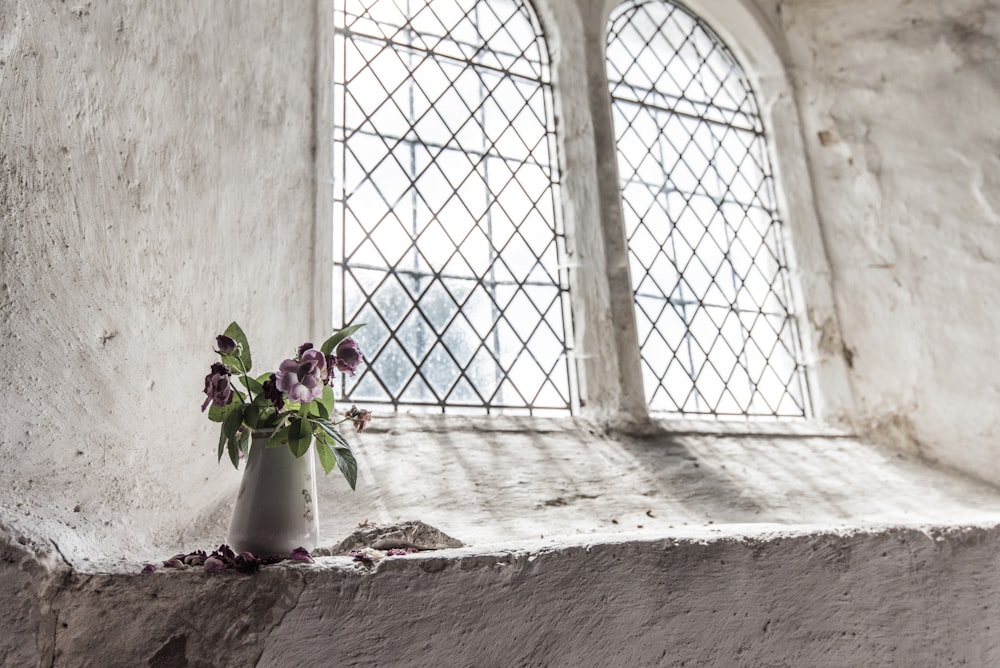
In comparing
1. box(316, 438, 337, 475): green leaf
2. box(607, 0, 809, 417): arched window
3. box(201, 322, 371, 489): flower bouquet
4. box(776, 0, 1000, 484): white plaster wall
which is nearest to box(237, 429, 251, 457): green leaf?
box(201, 322, 371, 489): flower bouquet

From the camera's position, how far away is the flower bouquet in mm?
1197

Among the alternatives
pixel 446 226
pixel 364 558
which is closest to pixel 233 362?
pixel 364 558

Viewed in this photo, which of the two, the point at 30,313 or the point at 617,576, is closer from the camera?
the point at 30,313

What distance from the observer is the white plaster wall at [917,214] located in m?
2.54

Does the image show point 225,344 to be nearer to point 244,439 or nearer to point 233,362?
point 233,362

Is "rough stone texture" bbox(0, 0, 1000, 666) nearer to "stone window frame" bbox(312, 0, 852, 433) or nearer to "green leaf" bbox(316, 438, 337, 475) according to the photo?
"stone window frame" bbox(312, 0, 852, 433)

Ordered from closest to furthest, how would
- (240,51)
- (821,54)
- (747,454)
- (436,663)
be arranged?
(436,663)
(240,51)
(747,454)
(821,54)

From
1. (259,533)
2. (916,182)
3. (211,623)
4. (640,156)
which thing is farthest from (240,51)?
(916,182)

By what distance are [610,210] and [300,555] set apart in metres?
1.72

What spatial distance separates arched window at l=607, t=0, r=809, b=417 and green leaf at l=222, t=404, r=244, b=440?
4.91 ft

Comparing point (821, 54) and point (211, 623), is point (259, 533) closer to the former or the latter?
point (211, 623)

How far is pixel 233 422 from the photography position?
1.23m

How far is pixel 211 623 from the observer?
995 mm

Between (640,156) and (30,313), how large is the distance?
7.10 feet
